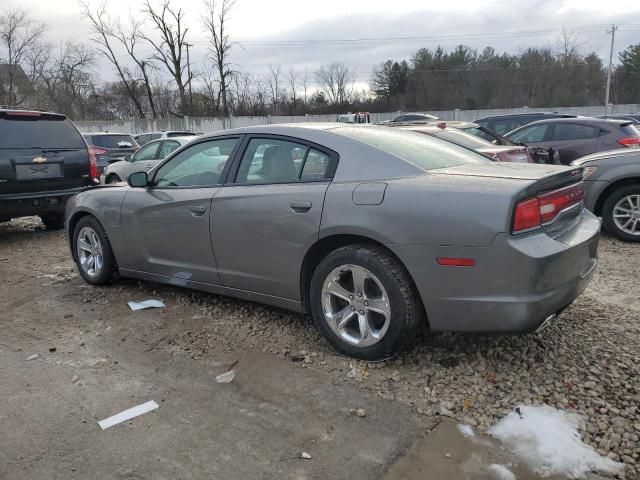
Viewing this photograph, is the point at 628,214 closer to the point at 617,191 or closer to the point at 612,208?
the point at 612,208

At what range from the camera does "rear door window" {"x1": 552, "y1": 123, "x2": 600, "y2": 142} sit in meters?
9.52

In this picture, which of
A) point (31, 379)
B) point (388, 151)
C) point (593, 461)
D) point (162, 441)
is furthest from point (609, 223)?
point (31, 379)

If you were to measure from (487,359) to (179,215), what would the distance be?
257cm

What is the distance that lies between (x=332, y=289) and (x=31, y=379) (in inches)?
79.9


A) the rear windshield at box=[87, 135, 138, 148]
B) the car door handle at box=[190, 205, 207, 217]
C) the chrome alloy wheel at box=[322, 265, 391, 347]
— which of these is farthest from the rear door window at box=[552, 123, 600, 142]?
the rear windshield at box=[87, 135, 138, 148]

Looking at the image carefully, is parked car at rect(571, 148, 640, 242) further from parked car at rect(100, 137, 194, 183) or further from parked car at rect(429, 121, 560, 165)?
parked car at rect(100, 137, 194, 183)

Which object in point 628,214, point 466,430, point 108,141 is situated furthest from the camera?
point 108,141

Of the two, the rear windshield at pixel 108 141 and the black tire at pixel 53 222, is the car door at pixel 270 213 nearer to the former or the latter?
the black tire at pixel 53 222

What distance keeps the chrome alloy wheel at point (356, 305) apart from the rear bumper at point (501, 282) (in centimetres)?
30

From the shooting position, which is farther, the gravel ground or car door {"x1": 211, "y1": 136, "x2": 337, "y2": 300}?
car door {"x1": 211, "y1": 136, "x2": 337, "y2": 300}

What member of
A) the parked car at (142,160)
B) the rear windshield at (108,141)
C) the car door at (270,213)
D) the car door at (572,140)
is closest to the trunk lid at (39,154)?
the car door at (270,213)

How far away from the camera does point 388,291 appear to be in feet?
10.1

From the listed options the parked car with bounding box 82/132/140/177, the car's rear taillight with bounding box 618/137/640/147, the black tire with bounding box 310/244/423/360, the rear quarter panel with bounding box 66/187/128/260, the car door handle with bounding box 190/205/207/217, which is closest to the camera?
the black tire with bounding box 310/244/423/360

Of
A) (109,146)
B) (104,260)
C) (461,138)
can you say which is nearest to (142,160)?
(109,146)
